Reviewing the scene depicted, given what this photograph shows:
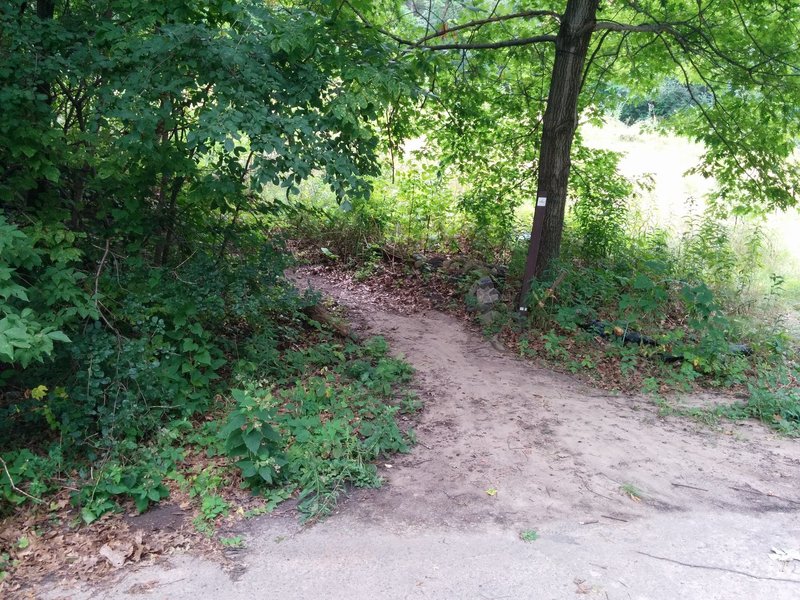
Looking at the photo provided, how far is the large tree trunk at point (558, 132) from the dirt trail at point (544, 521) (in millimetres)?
2991

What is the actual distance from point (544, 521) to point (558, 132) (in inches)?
236

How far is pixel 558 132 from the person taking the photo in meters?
8.66

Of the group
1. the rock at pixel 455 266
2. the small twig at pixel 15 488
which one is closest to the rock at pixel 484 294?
the rock at pixel 455 266

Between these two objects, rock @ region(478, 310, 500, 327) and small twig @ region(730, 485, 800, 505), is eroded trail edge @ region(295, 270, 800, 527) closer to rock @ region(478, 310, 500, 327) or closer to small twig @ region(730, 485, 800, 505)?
small twig @ region(730, 485, 800, 505)

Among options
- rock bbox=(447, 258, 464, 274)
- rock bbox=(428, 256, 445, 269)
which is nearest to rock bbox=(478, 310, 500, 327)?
rock bbox=(447, 258, 464, 274)

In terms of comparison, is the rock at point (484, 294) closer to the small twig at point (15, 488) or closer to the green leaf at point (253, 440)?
the green leaf at point (253, 440)

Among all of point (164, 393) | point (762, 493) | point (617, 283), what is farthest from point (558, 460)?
point (617, 283)

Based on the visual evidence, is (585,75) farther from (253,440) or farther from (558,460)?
(253,440)

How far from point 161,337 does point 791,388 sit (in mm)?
6646

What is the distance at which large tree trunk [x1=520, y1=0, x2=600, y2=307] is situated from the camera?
830 centimetres

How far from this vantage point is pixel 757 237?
11094 millimetres

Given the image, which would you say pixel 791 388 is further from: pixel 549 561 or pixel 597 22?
pixel 597 22

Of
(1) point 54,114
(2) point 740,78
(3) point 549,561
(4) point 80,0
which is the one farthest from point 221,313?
(2) point 740,78

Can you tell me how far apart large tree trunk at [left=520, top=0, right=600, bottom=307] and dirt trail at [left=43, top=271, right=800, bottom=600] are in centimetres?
299
